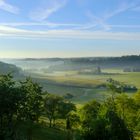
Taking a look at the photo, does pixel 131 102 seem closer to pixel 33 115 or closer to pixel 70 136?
pixel 70 136

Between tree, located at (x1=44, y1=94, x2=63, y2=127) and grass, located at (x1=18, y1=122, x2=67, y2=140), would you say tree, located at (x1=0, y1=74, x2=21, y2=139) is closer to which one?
grass, located at (x1=18, y1=122, x2=67, y2=140)

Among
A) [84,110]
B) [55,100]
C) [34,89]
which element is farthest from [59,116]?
[34,89]

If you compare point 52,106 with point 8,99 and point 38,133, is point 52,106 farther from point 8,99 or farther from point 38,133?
point 8,99

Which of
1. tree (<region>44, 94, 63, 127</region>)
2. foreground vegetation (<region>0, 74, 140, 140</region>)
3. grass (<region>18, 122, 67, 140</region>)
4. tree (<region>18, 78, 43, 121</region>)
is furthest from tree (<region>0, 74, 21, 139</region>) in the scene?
tree (<region>44, 94, 63, 127</region>)

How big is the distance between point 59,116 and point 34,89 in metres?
37.5

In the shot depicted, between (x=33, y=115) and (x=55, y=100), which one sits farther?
(x=55, y=100)

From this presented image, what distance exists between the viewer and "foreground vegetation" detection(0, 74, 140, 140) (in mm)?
74125

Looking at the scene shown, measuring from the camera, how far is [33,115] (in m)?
90.1

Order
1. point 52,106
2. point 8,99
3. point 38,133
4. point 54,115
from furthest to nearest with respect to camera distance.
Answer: point 52,106
point 54,115
point 38,133
point 8,99

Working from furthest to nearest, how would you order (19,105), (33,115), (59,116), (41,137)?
(59,116) < (41,137) < (33,115) < (19,105)

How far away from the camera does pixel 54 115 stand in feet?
425

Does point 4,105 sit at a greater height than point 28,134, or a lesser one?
greater

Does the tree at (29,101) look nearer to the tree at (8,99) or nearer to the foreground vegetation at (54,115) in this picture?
the foreground vegetation at (54,115)

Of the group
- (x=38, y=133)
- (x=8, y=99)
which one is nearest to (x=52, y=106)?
(x=38, y=133)
